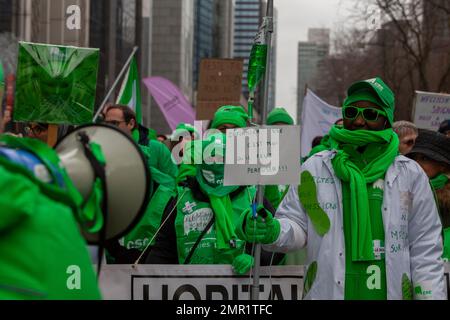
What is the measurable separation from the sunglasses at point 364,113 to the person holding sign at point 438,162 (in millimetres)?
1278

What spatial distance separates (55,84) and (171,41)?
274 feet

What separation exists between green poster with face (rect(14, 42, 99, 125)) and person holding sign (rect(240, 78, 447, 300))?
120 inches

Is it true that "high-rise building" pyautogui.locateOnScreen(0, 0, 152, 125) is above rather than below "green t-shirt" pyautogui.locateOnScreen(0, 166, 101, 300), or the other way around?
above

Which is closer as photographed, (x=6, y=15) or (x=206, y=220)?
(x=206, y=220)

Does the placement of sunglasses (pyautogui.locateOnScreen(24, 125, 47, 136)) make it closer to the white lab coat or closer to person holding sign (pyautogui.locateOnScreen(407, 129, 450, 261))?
person holding sign (pyautogui.locateOnScreen(407, 129, 450, 261))

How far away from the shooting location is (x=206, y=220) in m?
5.40

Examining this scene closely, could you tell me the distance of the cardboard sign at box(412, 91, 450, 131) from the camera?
13188 millimetres

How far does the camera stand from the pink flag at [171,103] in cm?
1348

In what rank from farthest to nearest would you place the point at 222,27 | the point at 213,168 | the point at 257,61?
1. the point at 222,27
2. the point at 213,168
3. the point at 257,61

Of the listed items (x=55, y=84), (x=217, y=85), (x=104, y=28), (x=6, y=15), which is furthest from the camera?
(x=104, y=28)

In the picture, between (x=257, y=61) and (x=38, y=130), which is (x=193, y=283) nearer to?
(x=257, y=61)

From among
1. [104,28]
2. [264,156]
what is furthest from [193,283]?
[104,28]

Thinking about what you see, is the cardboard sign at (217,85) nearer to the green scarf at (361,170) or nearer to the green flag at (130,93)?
the green flag at (130,93)

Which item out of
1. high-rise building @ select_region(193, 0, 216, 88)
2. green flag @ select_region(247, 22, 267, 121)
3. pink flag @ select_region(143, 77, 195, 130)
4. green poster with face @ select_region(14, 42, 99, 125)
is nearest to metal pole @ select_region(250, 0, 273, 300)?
green flag @ select_region(247, 22, 267, 121)
